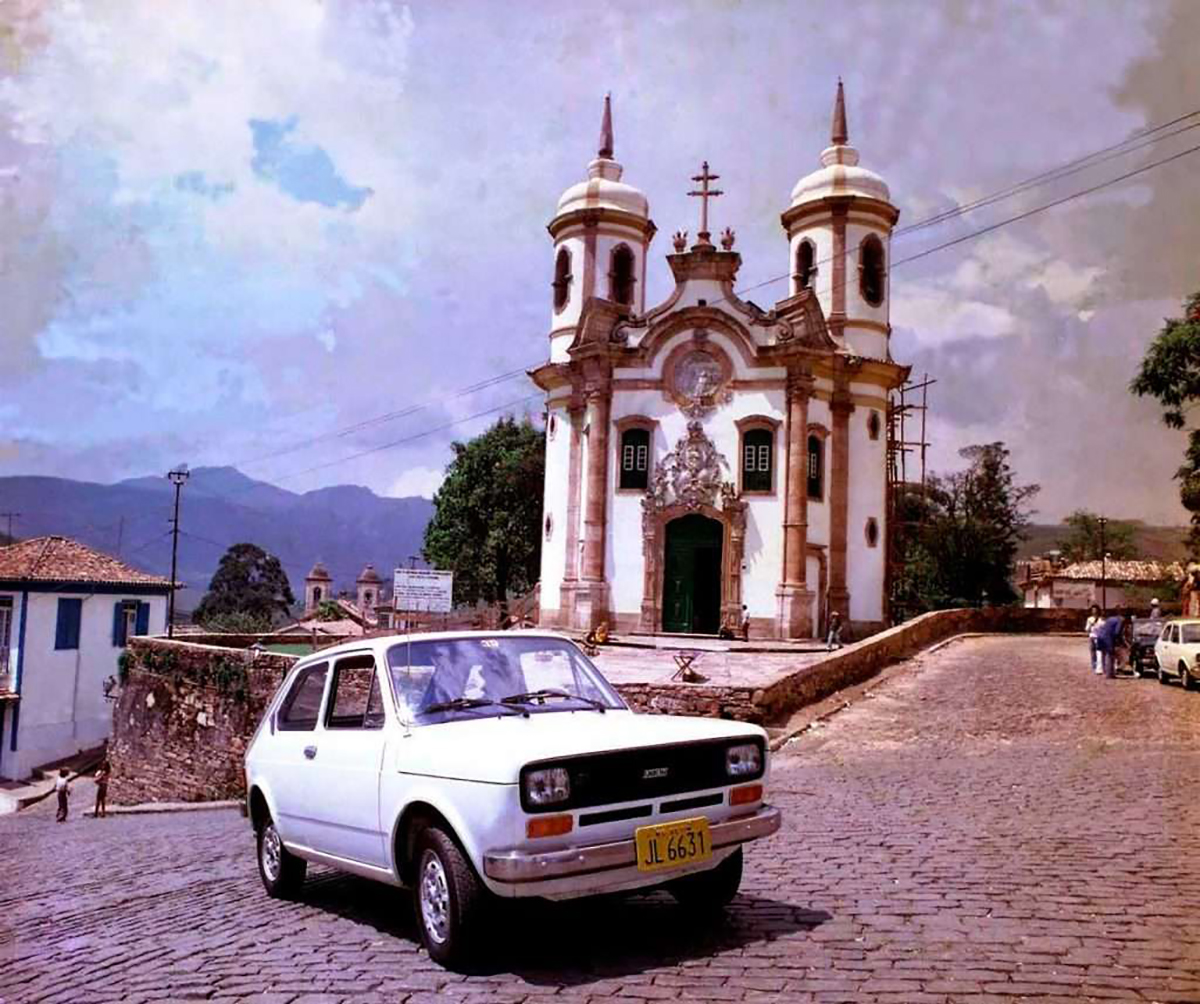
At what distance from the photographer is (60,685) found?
3228cm

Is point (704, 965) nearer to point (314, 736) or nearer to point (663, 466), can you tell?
point (314, 736)

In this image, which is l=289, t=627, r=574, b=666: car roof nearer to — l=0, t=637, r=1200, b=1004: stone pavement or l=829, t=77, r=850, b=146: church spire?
l=0, t=637, r=1200, b=1004: stone pavement

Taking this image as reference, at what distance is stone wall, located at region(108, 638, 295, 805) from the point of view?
19156 millimetres

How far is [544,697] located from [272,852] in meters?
2.24

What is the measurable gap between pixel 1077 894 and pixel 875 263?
29.5 m

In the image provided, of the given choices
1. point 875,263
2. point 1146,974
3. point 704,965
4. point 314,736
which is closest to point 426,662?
point 314,736

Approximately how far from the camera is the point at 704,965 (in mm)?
4848

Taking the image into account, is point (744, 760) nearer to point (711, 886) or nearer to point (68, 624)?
point (711, 886)

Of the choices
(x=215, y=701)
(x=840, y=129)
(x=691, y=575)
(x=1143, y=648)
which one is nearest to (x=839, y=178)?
(x=840, y=129)

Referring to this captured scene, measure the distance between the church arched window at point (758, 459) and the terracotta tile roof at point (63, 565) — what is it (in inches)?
760

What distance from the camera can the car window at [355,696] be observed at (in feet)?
19.7

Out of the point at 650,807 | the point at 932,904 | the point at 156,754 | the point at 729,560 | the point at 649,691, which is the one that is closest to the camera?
the point at 650,807

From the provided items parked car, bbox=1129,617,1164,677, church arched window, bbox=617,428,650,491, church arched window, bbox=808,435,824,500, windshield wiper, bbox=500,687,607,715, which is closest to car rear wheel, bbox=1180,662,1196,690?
parked car, bbox=1129,617,1164,677

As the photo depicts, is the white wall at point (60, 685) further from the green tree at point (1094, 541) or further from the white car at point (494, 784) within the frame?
the green tree at point (1094, 541)
